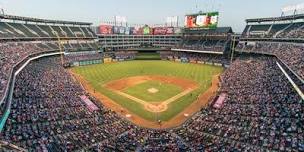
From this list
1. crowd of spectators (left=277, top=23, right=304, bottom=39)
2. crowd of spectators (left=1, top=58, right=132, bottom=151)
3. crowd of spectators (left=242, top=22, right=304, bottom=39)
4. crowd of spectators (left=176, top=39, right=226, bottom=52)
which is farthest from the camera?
crowd of spectators (left=176, top=39, right=226, bottom=52)

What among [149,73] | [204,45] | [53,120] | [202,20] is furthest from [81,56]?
[53,120]

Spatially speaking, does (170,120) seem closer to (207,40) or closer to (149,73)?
(149,73)

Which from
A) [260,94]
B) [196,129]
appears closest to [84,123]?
[196,129]

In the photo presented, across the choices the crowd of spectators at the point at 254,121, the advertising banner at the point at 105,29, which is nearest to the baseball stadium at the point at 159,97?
the crowd of spectators at the point at 254,121

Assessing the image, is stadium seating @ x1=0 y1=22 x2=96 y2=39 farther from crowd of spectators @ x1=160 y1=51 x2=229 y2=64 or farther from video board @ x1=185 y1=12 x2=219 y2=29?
video board @ x1=185 y1=12 x2=219 y2=29

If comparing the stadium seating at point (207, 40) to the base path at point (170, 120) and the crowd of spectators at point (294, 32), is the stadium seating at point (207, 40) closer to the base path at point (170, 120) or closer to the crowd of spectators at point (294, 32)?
the crowd of spectators at point (294, 32)

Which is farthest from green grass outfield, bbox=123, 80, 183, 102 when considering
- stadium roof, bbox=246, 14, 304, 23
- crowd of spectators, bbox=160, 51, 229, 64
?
stadium roof, bbox=246, 14, 304, 23

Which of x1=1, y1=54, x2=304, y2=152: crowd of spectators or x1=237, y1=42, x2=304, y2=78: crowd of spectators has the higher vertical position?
x1=237, y1=42, x2=304, y2=78: crowd of spectators
